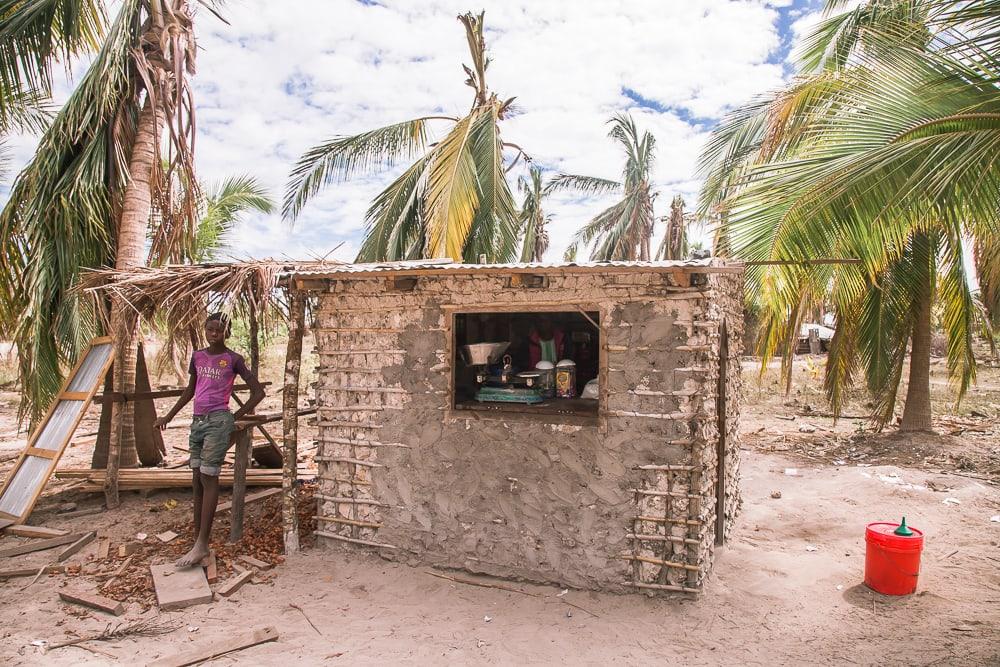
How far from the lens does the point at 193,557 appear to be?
16.4ft

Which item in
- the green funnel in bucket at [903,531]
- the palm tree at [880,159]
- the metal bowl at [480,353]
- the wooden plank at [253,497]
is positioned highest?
the palm tree at [880,159]

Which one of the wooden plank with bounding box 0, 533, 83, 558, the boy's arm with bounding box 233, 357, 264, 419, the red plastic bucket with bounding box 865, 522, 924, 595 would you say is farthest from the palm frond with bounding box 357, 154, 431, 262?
the red plastic bucket with bounding box 865, 522, 924, 595

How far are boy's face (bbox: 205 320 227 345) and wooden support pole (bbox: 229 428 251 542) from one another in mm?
864

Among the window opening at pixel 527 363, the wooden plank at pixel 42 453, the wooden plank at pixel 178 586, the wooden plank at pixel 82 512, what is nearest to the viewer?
the wooden plank at pixel 178 586

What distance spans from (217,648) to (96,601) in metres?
1.24

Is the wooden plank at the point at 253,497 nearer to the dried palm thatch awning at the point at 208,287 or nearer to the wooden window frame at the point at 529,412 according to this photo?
the dried palm thatch awning at the point at 208,287

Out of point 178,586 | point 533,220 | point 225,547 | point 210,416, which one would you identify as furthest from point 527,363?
point 533,220

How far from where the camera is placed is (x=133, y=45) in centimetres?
710

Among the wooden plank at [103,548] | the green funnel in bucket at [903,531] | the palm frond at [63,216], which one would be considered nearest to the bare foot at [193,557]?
the wooden plank at [103,548]

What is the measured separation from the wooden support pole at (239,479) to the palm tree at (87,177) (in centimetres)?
201

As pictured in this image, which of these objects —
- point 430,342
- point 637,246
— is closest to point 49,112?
point 430,342

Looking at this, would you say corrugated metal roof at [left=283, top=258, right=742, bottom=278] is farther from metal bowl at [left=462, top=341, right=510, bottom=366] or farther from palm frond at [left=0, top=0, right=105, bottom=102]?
palm frond at [left=0, top=0, right=105, bottom=102]

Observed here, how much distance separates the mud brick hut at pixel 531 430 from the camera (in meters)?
4.41

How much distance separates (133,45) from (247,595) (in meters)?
6.21
